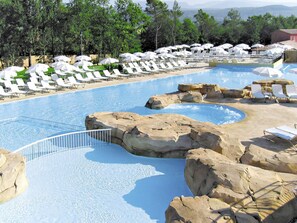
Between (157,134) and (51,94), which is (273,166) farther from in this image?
(51,94)

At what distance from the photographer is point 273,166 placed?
7.85m

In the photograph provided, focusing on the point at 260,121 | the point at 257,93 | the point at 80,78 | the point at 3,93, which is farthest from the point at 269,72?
the point at 3,93

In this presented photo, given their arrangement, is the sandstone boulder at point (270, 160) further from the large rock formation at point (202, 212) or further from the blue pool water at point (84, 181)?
the large rock formation at point (202, 212)

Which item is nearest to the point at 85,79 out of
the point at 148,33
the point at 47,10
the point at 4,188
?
the point at 47,10

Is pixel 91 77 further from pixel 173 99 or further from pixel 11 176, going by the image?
pixel 11 176

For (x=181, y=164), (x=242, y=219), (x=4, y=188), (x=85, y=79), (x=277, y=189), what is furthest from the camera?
(x=85, y=79)

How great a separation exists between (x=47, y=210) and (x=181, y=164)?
3.54 metres

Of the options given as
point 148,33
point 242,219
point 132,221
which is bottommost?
point 132,221

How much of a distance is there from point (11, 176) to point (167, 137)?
3.93 meters

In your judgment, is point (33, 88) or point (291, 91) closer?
point (291, 91)

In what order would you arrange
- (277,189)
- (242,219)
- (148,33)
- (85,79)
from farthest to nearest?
(148,33)
(85,79)
(277,189)
(242,219)

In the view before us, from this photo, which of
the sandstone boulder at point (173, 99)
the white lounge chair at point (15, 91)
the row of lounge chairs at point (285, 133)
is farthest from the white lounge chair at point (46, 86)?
the row of lounge chairs at point (285, 133)

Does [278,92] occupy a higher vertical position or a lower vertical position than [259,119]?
higher

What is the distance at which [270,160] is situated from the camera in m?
7.98
